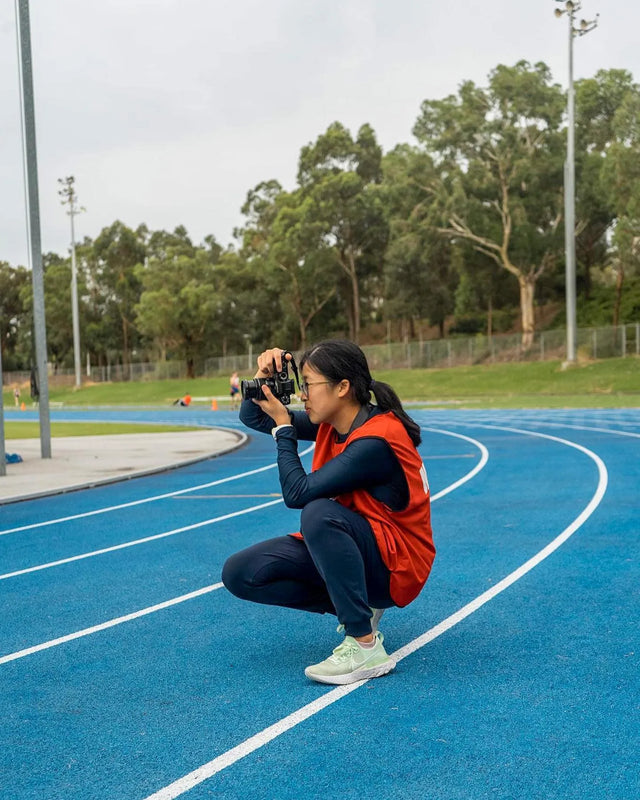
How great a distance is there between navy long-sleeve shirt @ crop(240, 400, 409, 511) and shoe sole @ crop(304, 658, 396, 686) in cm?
79

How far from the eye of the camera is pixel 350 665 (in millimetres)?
4375

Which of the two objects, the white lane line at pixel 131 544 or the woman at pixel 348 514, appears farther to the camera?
the white lane line at pixel 131 544

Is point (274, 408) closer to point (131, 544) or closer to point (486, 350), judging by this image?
point (131, 544)

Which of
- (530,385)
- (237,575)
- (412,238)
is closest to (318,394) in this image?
(237,575)

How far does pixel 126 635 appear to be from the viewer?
5.34 meters

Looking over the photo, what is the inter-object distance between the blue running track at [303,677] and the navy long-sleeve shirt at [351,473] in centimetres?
92

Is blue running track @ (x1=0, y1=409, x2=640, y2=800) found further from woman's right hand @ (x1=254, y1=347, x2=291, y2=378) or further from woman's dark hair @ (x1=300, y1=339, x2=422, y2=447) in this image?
woman's right hand @ (x1=254, y1=347, x2=291, y2=378)

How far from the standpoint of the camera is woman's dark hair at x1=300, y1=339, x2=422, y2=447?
14.2 ft

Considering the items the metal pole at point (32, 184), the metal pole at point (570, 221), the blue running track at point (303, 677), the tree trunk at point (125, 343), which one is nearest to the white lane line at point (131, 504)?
the blue running track at point (303, 677)

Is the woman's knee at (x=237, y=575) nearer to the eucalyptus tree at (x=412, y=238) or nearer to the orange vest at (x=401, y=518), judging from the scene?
the orange vest at (x=401, y=518)

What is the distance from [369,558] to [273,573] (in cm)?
51

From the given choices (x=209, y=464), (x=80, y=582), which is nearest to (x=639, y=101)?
(x=209, y=464)

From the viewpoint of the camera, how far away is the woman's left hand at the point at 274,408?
4.50m

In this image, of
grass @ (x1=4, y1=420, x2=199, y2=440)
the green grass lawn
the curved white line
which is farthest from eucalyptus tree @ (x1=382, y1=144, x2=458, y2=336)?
the curved white line
